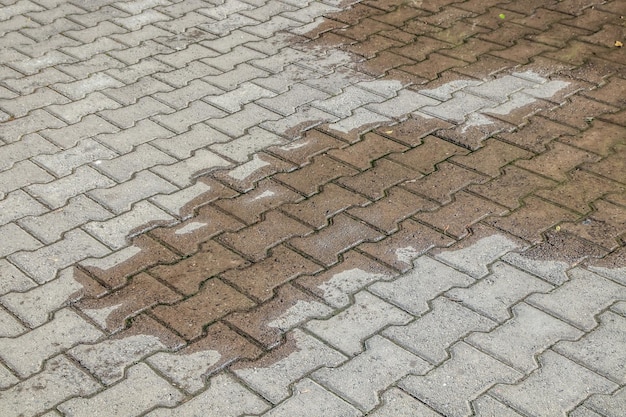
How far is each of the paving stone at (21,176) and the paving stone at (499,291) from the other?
2277 millimetres

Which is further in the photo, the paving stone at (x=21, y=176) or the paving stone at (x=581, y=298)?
the paving stone at (x=21, y=176)

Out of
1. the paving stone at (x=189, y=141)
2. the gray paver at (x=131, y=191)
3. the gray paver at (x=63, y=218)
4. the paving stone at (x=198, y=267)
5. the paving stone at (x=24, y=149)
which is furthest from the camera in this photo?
the paving stone at (x=189, y=141)

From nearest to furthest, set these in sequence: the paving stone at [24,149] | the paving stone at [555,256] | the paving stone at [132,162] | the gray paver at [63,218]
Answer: the paving stone at [555,256] → the gray paver at [63,218] → the paving stone at [132,162] → the paving stone at [24,149]

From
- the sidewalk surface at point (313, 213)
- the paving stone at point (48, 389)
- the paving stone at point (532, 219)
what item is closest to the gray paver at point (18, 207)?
the sidewalk surface at point (313, 213)

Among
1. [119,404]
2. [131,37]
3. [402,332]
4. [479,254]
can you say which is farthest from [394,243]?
[131,37]

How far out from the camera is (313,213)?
4.62 meters

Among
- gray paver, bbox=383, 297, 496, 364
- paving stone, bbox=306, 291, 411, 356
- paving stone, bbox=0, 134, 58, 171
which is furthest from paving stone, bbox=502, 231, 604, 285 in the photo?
paving stone, bbox=0, 134, 58, 171

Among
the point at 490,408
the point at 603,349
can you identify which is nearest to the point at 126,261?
the point at 490,408

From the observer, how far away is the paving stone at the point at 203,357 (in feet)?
11.7

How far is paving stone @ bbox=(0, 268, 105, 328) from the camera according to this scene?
390cm

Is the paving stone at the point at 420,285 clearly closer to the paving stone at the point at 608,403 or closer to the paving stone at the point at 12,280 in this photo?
the paving stone at the point at 608,403

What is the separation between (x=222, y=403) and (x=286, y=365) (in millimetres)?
320

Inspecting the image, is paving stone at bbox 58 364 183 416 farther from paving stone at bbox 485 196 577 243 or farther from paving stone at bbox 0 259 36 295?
paving stone at bbox 485 196 577 243

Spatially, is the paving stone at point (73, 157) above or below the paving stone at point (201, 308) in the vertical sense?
above
